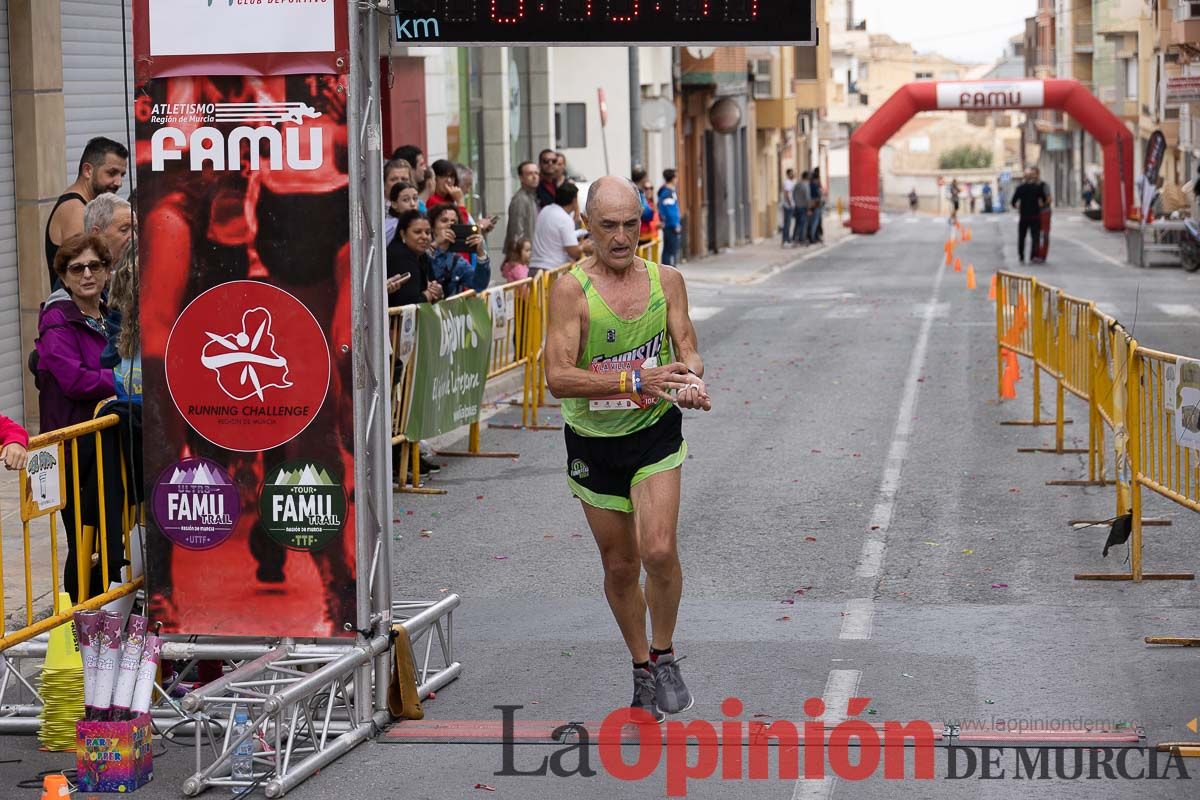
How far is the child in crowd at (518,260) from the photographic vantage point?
58.4 feet

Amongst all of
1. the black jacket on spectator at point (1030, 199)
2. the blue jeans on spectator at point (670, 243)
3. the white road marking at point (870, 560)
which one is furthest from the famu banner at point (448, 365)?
the black jacket on spectator at point (1030, 199)

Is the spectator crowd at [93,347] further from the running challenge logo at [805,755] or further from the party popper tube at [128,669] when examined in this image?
the running challenge logo at [805,755]

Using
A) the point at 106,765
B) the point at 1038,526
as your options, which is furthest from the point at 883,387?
the point at 106,765

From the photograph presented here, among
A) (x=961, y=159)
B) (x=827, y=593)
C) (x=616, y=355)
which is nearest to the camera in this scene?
(x=616, y=355)

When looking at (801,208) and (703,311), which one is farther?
(801,208)

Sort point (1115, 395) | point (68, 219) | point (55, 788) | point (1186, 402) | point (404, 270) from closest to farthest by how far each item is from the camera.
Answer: point (55, 788) → point (1186, 402) → point (68, 219) → point (1115, 395) → point (404, 270)

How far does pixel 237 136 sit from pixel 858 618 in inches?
148

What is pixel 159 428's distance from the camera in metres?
7.06

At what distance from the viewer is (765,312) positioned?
2795 cm

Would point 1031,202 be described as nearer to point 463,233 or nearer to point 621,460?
point 463,233

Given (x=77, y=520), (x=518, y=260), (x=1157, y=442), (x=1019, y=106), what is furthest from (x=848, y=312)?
(x=1019, y=106)

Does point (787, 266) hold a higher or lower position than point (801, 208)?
lower

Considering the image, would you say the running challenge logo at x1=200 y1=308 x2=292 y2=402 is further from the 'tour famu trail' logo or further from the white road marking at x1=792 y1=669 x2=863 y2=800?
the white road marking at x1=792 y1=669 x2=863 y2=800

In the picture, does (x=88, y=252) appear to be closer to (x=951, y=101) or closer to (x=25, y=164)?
(x=25, y=164)
